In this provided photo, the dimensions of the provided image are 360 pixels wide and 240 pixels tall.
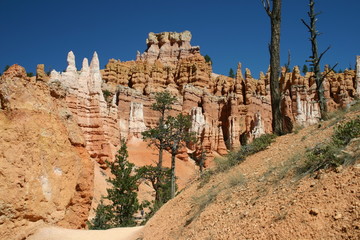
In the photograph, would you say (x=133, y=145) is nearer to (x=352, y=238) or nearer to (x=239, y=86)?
(x=239, y=86)

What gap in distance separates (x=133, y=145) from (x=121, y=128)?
3.58 m

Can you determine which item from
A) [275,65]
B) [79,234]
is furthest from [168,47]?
[79,234]

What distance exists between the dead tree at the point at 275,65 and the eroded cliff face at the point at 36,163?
22.9 ft

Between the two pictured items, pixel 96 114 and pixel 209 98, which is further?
pixel 209 98

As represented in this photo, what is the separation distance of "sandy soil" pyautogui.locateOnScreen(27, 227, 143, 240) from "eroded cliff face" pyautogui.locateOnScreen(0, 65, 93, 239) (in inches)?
10.6

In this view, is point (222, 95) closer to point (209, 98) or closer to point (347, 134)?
point (209, 98)

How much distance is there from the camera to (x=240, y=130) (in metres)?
58.9

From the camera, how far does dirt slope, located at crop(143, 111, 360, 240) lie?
4.38m

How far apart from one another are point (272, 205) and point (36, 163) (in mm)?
6596

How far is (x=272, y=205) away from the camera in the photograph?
560cm

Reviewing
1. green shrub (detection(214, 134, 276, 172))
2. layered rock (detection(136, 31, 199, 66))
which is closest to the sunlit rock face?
layered rock (detection(136, 31, 199, 66))

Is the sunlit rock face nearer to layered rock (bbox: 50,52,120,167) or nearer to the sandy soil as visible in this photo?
layered rock (bbox: 50,52,120,167)

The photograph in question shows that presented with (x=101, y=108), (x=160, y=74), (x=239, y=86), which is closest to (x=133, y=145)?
(x=101, y=108)

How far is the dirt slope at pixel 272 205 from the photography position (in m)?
4.38
